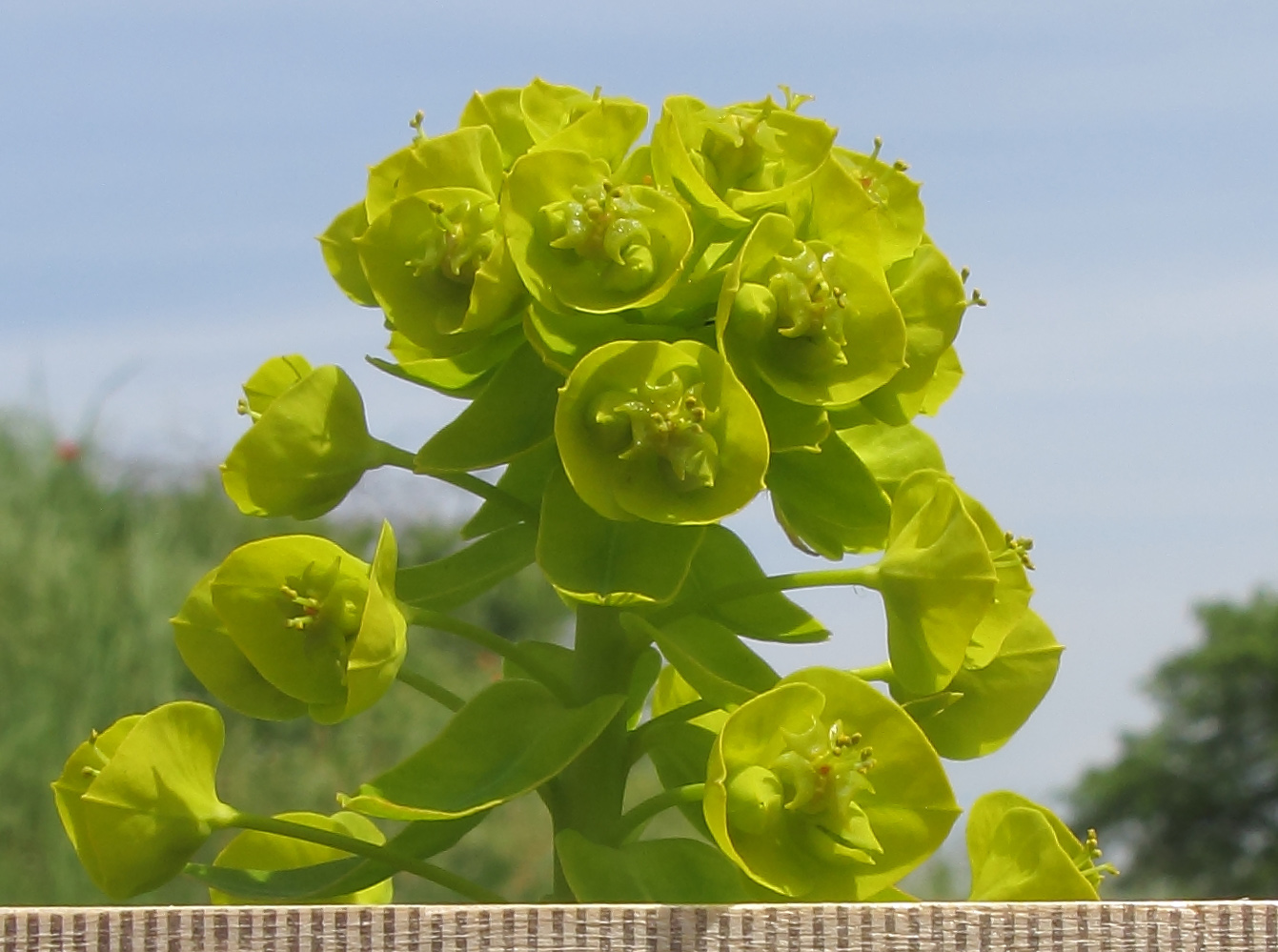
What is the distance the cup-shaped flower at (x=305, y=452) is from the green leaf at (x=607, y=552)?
13 cm

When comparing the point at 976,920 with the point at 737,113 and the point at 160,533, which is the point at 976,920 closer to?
the point at 737,113

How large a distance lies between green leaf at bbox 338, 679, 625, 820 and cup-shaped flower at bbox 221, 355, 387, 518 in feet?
0.51

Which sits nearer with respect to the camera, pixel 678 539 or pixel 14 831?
pixel 678 539

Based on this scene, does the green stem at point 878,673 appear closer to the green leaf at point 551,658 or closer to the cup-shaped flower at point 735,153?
the green leaf at point 551,658

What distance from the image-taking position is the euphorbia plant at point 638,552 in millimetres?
762

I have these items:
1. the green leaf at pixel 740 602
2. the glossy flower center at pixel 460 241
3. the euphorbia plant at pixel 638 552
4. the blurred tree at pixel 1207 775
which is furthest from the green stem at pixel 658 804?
the blurred tree at pixel 1207 775

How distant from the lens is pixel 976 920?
0.72 m

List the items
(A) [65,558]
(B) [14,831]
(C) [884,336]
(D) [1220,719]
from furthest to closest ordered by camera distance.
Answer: (D) [1220,719] < (A) [65,558] < (B) [14,831] < (C) [884,336]

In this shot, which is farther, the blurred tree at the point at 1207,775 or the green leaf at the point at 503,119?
the blurred tree at the point at 1207,775

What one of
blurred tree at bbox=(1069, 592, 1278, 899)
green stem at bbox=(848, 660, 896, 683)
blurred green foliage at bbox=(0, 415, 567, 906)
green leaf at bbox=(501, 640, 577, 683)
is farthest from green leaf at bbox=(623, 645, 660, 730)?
blurred tree at bbox=(1069, 592, 1278, 899)

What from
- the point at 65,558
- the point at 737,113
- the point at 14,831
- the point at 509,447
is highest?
the point at 65,558

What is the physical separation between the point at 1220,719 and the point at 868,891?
13.5 meters

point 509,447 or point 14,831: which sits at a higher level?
point 509,447

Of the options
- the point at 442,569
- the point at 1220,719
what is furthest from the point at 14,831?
the point at 1220,719
